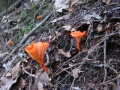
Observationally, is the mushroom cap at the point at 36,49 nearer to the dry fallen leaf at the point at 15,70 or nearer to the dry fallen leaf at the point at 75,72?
the dry fallen leaf at the point at 75,72

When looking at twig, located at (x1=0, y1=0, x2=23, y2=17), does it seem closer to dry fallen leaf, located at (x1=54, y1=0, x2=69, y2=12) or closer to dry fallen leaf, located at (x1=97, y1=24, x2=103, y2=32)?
dry fallen leaf, located at (x1=54, y1=0, x2=69, y2=12)

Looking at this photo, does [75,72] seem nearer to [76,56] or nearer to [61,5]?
[76,56]

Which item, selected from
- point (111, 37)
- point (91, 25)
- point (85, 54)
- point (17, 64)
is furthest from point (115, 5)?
point (17, 64)

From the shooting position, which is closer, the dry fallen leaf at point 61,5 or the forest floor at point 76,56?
the forest floor at point 76,56

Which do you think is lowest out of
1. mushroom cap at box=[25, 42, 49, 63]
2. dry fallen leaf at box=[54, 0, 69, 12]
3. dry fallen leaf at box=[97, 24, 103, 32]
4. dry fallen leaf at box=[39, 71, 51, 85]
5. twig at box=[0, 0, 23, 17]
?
twig at box=[0, 0, 23, 17]

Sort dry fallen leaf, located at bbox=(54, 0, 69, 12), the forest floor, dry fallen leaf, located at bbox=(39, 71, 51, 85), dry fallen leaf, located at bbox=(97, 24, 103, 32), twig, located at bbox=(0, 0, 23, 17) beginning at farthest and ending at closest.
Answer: twig, located at bbox=(0, 0, 23, 17), dry fallen leaf, located at bbox=(54, 0, 69, 12), dry fallen leaf, located at bbox=(97, 24, 103, 32), dry fallen leaf, located at bbox=(39, 71, 51, 85), the forest floor

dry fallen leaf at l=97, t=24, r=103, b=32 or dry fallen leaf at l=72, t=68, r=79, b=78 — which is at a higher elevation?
dry fallen leaf at l=97, t=24, r=103, b=32

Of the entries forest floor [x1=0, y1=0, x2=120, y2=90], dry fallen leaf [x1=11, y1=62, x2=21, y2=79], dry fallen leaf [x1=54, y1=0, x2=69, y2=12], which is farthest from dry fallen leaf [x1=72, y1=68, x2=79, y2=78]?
dry fallen leaf [x1=54, y1=0, x2=69, y2=12]

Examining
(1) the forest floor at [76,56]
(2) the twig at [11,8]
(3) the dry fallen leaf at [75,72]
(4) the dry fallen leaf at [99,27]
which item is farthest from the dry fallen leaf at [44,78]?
(2) the twig at [11,8]
